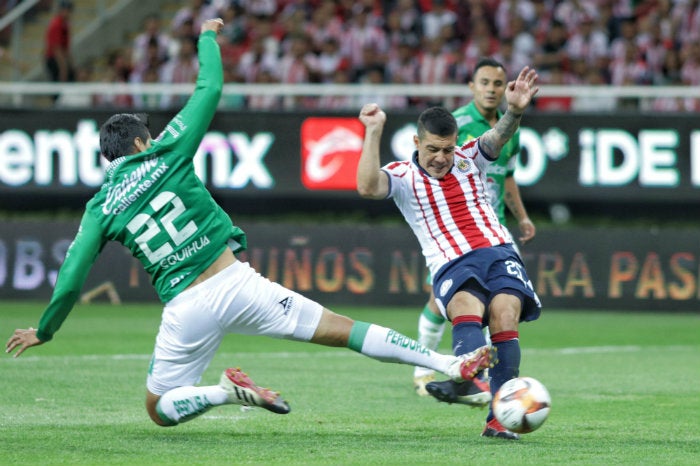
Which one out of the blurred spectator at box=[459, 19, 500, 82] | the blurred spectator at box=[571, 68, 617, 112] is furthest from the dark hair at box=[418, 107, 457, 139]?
the blurred spectator at box=[459, 19, 500, 82]

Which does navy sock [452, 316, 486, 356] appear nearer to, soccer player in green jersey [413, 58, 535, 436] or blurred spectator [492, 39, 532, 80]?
soccer player in green jersey [413, 58, 535, 436]

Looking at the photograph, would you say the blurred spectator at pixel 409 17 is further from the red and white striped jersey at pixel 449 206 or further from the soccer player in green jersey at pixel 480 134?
the red and white striped jersey at pixel 449 206

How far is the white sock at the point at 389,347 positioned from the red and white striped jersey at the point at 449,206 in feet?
2.21

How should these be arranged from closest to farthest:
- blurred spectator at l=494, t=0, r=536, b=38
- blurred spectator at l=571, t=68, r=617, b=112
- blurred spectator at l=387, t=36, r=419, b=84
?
1. blurred spectator at l=571, t=68, r=617, b=112
2. blurred spectator at l=387, t=36, r=419, b=84
3. blurred spectator at l=494, t=0, r=536, b=38

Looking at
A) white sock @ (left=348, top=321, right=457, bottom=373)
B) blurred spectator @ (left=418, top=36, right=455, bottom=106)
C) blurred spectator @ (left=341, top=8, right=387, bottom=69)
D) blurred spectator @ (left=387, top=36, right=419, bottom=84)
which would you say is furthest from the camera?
blurred spectator @ (left=341, top=8, right=387, bottom=69)

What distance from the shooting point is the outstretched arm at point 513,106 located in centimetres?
743

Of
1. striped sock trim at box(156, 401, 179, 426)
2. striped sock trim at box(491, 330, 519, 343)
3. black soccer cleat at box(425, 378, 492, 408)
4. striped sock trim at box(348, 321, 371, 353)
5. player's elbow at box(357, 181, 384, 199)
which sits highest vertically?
player's elbow at box(357, 181, 384, 199)

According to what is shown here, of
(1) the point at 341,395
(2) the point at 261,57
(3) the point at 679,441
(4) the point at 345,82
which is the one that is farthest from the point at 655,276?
(3) the point at 679,441

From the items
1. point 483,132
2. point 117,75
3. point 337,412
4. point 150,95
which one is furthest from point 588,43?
point 337,412

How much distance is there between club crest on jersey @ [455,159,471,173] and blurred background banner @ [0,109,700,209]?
31.8 ft

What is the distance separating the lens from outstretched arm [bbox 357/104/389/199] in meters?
7.28

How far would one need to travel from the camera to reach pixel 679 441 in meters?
7.33

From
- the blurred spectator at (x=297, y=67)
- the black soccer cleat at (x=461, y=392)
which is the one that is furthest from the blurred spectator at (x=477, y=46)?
the black soccer cleat at (x=461, y=392)

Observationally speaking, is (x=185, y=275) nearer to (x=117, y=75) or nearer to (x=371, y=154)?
(x=371, y=154)
